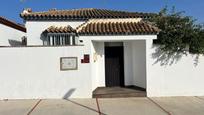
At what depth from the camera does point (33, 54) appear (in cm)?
1270

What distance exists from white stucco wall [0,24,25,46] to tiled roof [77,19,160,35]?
6209mm

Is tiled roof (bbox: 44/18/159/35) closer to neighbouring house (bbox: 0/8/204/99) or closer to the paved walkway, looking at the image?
neighbouring house (bbox: 0/8/204/99)

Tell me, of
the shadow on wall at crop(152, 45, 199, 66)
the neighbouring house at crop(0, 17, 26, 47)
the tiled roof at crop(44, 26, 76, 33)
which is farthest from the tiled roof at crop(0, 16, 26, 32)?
the shadow on wall at crop(152, 45, 199, 66)

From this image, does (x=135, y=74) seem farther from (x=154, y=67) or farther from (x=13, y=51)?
(x=13, y=51)

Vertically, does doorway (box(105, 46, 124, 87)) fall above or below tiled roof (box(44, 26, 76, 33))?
below

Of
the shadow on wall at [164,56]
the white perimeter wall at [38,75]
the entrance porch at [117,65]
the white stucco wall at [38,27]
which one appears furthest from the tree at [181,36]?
the white stucco wall at [38,27]

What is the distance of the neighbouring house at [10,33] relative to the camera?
17.2m

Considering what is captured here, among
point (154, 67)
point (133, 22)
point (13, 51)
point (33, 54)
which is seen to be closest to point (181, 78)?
point (154, 67)

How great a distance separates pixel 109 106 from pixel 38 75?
3854 mm

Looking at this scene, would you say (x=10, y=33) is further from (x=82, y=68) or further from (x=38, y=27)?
(x=82, y=68)

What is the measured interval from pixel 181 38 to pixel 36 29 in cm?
833

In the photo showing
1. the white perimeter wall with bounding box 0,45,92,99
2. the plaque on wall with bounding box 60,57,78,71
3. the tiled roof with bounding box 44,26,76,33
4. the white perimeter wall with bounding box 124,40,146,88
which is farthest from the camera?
the tiled roof with bounding box 44,26,76,33

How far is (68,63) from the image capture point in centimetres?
1278

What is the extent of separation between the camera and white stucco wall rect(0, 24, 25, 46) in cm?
1719
